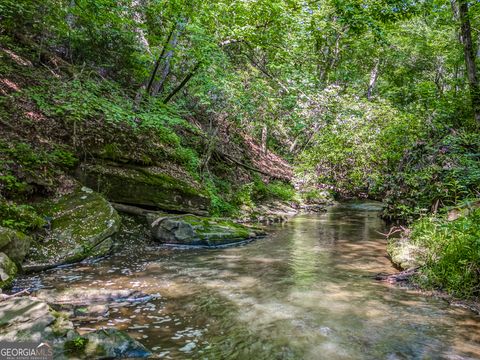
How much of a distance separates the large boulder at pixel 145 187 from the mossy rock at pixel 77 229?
0.84 m

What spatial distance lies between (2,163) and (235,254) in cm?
493

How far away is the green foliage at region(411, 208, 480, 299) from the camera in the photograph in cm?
505

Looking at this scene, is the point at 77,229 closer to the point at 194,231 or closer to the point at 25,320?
the point at 194,231

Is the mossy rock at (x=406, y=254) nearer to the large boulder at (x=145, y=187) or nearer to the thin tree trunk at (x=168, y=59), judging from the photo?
the large boulder at (x=145, y=187)

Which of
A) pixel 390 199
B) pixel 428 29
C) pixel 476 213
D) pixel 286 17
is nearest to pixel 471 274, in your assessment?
pixel 476 213

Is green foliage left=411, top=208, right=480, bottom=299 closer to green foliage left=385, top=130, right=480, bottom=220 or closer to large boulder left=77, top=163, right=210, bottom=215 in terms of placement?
green foliage left=385, top=130, right=480, bottom=220

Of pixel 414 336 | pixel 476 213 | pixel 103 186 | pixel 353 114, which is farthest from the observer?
pixel 353 114

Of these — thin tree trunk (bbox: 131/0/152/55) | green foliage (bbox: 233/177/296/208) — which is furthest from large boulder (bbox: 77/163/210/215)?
thin tree trunk (bbox: 131/0/152/55)

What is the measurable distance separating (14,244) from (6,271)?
624 millimetres

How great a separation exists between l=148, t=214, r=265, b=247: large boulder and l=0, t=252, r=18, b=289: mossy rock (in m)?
3.57

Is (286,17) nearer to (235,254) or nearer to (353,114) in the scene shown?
(353,114)

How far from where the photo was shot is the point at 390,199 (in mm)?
11938

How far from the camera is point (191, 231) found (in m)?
8.65

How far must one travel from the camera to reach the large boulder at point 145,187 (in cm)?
857
